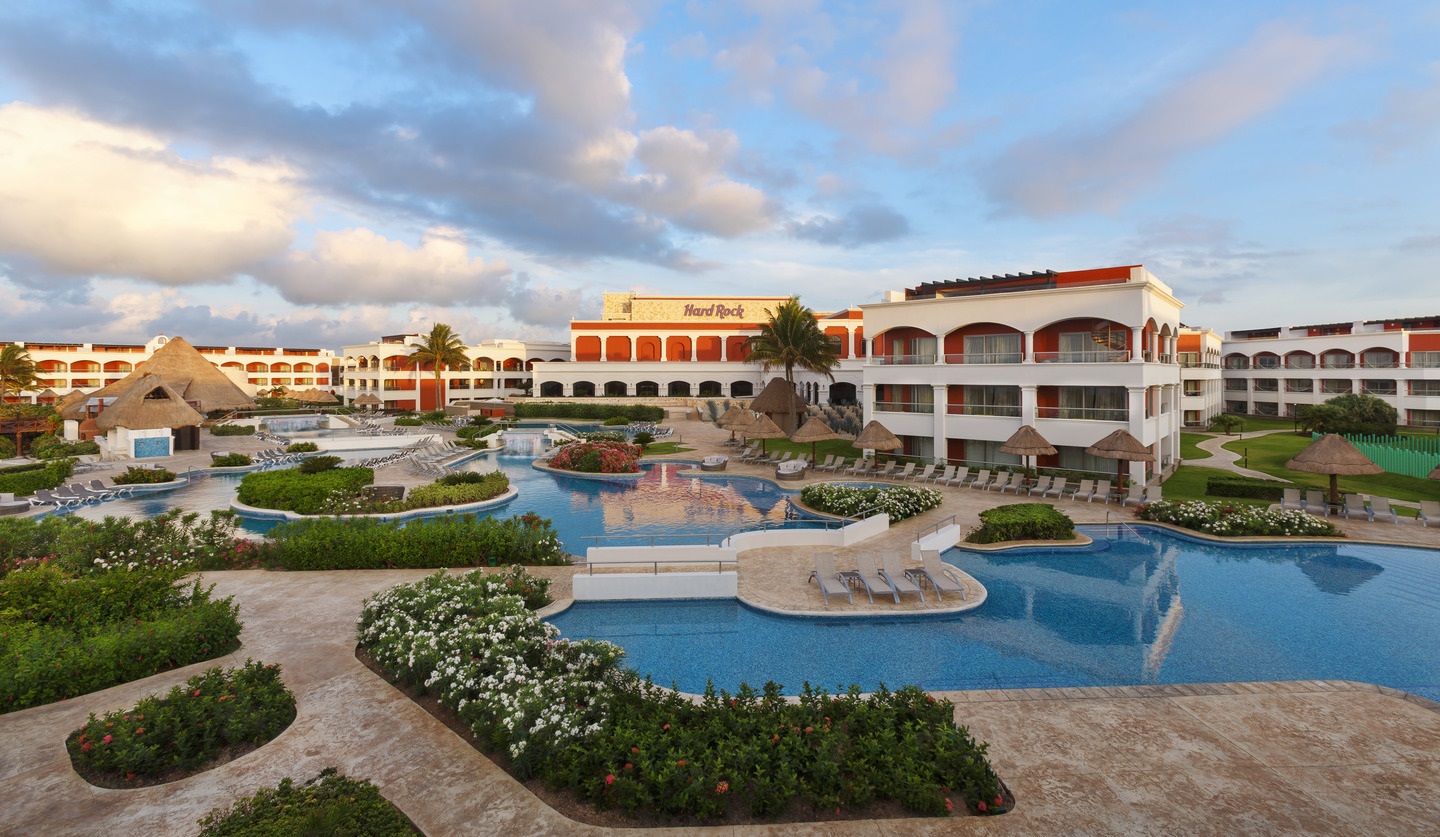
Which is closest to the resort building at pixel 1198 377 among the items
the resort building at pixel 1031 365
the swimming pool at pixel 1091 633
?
the resort building at pixel 1031 365

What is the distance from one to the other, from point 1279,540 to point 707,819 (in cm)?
1804

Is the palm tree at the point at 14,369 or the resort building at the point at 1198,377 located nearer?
the palm tree at the point at 14,369

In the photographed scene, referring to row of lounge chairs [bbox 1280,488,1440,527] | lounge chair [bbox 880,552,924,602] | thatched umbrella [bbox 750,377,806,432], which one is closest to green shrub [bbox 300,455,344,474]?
lounge chair [bbox 880,552,924,602]

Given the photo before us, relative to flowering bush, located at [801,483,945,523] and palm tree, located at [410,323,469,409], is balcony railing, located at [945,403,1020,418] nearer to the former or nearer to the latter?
flowering bush, located at [801,483,945,523]

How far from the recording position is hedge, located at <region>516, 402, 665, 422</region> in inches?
2156

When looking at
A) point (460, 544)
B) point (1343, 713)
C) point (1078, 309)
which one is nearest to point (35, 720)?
point (460, 544)

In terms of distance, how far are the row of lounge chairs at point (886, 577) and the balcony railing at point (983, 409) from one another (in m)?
15.0

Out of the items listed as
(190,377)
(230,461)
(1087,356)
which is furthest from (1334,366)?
(190,377)

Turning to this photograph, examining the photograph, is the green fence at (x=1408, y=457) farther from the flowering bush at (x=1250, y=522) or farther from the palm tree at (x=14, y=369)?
the palm tree at (x=14, y=369)

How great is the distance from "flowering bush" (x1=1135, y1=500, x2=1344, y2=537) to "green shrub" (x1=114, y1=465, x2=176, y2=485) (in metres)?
35.0

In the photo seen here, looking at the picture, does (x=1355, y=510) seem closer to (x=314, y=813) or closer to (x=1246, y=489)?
(x=1246, y=489)

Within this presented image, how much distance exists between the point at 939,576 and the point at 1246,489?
51.1ft

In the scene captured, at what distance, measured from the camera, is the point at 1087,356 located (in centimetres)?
2481

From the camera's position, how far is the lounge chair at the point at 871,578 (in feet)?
41.0
